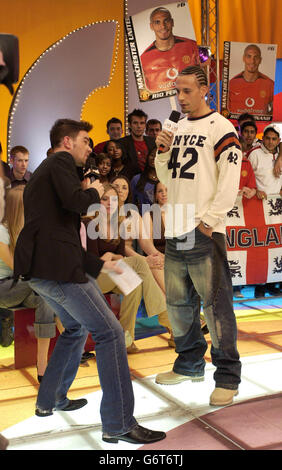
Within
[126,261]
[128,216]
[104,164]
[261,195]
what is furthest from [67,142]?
[261,195]

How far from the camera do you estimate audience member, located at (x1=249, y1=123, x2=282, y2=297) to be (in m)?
6.23

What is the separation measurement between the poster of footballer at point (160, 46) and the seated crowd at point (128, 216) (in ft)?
1.52

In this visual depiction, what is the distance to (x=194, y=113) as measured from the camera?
3.22 metres

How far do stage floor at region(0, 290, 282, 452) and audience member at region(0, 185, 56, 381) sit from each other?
0.26 metres

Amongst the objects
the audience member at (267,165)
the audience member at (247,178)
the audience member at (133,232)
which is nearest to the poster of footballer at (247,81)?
the audience member at (267,165)

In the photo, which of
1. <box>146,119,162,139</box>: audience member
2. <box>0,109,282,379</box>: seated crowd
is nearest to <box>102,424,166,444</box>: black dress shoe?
<box>0,109,282,379</box>: seated crowd

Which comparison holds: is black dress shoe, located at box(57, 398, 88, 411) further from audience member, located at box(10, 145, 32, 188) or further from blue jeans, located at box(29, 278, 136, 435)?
audience member, located at box(10, 145, 32, 188)

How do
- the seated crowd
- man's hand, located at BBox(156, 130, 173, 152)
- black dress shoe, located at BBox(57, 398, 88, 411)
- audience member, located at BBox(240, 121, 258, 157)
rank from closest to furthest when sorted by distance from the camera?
black dress shoe, located at BBox(57, 398, 88, 411) → man's hand, located at BBox(156, 130, 173, 152) → the seated crowd → audience member, located at BBox(240, 121, 258, 157)

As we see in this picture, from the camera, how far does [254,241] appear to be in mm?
6039

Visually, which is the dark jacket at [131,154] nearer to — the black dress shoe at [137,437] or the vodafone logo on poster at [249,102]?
the vodafone logo on poster at [249,102]

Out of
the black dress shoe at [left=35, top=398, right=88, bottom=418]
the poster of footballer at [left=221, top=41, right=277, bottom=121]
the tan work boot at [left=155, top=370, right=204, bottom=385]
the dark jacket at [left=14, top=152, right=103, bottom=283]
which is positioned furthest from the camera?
the poster of footballer at [left=221, top=41, right=277, bottom=121]

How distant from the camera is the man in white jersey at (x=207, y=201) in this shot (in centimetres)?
308

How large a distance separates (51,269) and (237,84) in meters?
5.17

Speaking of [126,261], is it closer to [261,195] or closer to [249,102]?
[261,195]
